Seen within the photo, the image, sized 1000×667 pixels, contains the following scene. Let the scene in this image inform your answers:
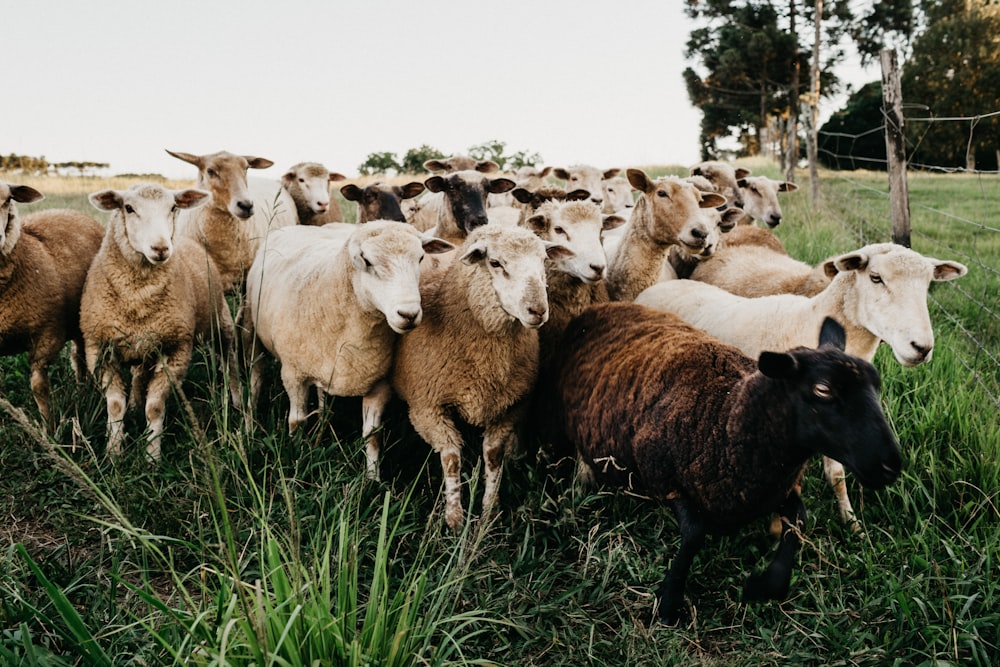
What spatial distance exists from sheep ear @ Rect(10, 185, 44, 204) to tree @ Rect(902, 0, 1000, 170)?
31.5 metres

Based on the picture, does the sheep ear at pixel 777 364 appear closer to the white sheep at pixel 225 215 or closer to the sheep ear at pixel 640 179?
the sheep ear at pixel 640 179

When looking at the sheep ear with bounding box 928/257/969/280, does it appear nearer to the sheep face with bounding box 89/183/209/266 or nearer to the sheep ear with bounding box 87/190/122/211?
the sheep face with bounding box 89/183/209/266

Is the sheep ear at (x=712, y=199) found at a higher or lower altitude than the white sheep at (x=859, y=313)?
higher

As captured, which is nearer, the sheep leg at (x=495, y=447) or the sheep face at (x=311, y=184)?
the sheep leg at (x=495, y=447)

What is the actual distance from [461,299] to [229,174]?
3.02 m

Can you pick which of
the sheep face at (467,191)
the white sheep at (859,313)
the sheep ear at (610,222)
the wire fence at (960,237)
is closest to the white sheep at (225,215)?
the sheep face at (467,191)

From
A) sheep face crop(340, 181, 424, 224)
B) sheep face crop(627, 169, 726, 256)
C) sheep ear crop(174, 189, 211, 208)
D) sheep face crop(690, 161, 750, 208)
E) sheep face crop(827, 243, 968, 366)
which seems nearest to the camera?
sheep face crop(827, 243, 968, 366)

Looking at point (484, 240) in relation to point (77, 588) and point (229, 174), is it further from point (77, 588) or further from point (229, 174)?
point (229, 174)

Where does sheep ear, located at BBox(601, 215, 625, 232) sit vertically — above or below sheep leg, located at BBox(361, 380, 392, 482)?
above

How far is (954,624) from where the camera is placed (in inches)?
98.2

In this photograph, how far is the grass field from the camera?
1989 mm

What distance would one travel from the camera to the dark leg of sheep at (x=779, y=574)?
8.55ft

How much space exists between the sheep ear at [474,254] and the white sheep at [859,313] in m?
1.61

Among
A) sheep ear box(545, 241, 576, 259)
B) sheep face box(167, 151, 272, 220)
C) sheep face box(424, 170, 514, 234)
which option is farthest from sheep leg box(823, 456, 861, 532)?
sheep face box(167, 151, 272, 220)
